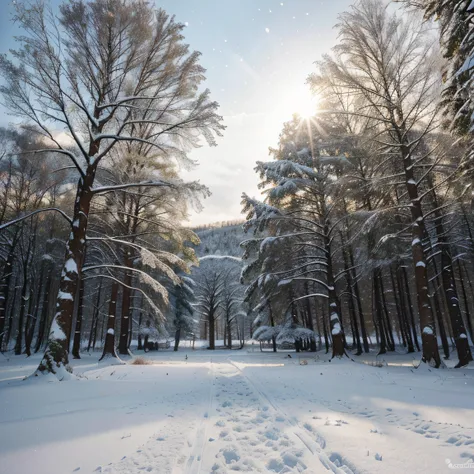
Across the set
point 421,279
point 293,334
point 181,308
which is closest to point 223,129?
point 421,279

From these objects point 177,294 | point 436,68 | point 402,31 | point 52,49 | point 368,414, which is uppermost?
Answer: point 402,31

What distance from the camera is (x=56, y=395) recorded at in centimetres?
488

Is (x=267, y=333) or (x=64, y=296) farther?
(x=267, y=333)

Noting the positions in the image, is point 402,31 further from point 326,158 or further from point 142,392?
point 142,392

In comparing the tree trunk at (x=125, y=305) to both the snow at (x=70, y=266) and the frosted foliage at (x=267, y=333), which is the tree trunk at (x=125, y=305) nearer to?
the snow at (x=70, y=266)

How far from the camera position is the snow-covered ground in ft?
8.39

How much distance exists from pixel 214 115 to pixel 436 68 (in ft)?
23.5

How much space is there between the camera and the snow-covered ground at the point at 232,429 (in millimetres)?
2559

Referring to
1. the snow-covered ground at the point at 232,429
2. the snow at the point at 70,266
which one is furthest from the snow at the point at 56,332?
the snow at the point at 70,266

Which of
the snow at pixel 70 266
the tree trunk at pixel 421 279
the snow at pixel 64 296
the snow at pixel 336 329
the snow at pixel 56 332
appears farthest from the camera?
the snow at pixel 336 329

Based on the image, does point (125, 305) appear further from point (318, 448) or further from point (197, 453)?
point (318, 448)

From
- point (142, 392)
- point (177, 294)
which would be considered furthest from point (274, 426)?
point (177, 294)

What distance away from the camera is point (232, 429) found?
3.60 m

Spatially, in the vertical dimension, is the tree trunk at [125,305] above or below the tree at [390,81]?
below
